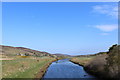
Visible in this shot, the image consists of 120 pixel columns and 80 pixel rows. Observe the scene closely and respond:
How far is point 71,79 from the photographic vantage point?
37.6 meters

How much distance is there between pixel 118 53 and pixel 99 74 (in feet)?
31.4

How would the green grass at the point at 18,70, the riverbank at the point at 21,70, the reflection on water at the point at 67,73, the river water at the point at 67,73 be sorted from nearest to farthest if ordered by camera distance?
the riverbank at the point at 21,70 → the green grass at the point at 18,70 → the river water at the point at 67,73 → the reflection on water at the point at 67,73

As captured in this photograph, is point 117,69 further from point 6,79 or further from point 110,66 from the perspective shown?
point 6,79

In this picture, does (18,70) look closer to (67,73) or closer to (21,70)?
(21,70)

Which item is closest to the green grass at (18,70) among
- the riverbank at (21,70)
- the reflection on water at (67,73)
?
the riverbank at (21,70)

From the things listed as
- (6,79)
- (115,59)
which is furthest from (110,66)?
(6,79)

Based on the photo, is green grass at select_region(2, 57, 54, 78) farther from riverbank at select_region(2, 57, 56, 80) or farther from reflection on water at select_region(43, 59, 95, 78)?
reflection on water at select_region(43, 59, 95, 78)

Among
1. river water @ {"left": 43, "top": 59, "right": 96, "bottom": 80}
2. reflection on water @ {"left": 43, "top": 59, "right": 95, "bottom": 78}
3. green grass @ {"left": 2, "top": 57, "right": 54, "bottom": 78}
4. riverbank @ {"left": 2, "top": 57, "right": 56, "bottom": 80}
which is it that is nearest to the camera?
riverbank @ {"left": 2, "top": 57, "right": 56, "bottom": 80}

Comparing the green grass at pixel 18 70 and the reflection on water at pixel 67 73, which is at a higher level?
the green grass at pixel 18 70

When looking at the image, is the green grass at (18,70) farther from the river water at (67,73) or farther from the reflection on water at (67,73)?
the reflection on water at (67,73)

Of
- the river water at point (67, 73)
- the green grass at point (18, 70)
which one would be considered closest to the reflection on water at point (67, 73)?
the river water at point (67, 73)

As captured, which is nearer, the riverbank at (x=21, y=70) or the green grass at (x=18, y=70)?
the riverbank at (x=21, y=70)

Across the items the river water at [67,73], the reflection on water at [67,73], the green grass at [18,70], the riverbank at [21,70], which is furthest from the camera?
the reflection on water at [67,73]

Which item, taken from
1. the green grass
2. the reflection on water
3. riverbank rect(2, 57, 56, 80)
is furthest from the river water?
the green grass
